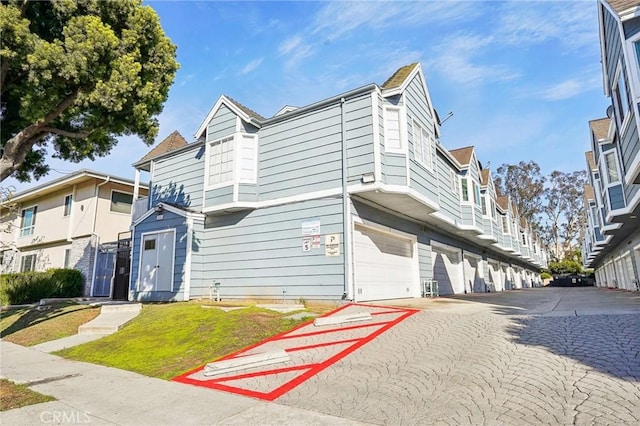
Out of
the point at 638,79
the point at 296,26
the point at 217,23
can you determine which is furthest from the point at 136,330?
the point at 638,79

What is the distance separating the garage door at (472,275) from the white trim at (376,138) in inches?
547

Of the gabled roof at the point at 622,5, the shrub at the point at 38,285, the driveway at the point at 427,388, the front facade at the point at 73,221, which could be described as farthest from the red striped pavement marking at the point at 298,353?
the shrub at the point at 38,285

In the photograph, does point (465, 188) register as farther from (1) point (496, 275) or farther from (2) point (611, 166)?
(1) point (496, 275)

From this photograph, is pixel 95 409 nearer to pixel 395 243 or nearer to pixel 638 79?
pixel 395 243

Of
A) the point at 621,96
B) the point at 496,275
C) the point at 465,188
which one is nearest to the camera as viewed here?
the point at 621,96

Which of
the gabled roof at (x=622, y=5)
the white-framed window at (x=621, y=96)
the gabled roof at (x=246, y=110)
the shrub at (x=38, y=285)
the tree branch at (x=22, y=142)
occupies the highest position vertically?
the gabled roof at (x=622, y=5)

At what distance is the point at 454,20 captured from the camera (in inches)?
398

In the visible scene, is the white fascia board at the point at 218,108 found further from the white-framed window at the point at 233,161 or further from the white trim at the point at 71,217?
the white trim at the point at 71,217

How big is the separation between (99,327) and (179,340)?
358 cm

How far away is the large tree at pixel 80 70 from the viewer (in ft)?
25.8

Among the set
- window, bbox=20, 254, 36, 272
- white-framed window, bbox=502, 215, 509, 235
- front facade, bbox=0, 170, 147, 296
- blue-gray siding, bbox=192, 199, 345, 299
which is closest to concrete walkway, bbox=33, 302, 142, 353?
blue-gray siding, bbox=192, 199, 345, 299

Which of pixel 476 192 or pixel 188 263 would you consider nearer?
pixel 188 263

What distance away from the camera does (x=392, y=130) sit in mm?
11852
